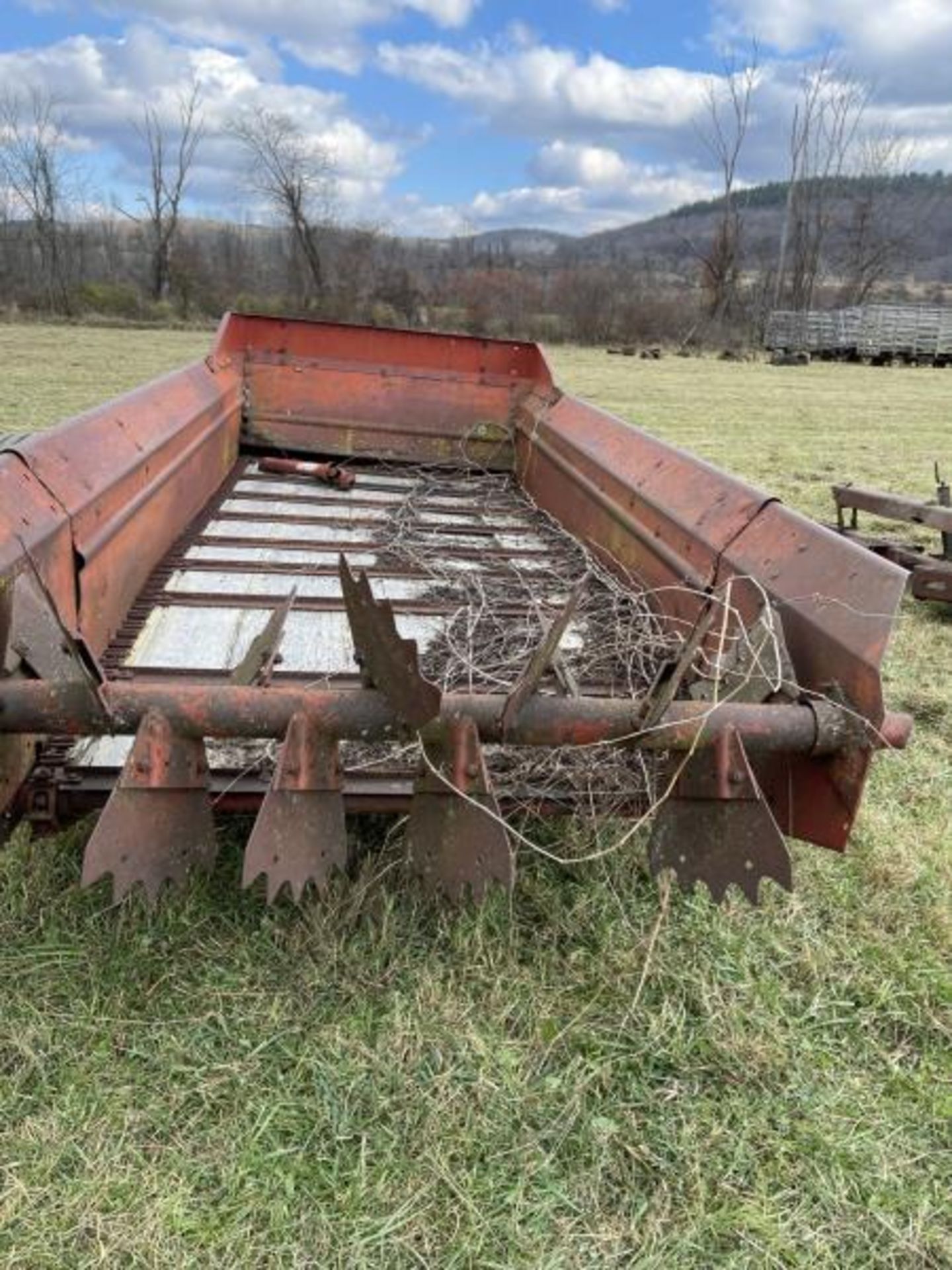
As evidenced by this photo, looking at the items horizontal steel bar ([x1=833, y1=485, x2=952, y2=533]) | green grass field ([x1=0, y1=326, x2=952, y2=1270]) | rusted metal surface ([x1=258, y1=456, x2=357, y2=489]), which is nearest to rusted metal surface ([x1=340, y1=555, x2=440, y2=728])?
green grass field ([x1=0, y1=326, x2=952, y2=1270])

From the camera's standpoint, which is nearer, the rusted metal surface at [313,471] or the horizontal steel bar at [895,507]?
the rusted metal surface at [313,471]

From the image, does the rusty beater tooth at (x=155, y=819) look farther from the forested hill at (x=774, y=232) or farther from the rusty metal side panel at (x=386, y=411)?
the forested hill at (x=774, y=232)

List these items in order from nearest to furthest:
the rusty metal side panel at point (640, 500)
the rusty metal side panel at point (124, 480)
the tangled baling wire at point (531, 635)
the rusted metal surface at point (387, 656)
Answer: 1. the rusted metal surface at point (387, 656)
2. the tangled baling wire at point (531, 635)
3. the rusty metal side panel at point (124, 480)
4. the rusty metal side panel at point (640, 500)

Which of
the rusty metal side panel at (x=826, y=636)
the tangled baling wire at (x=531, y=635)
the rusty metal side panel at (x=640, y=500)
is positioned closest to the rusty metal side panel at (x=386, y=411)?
the rusty metal side panel at (x=640, y=500)

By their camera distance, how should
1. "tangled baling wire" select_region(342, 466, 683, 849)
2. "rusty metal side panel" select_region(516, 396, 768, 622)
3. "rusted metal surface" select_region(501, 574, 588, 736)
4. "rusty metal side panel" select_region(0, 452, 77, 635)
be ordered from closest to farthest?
"rusted metal surface" select_region(501, 574, 588, 736), "rusty metal side panel" select_region(0, 452, 77, 635), "tangled baling wire" select_region(342, 466, 683, 849), "rusty metal side panel" select_region(516, 396, 768, 622)

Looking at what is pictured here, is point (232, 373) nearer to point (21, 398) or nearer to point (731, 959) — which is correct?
point (731, 959)

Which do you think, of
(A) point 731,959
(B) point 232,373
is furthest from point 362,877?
(B) point 232,373

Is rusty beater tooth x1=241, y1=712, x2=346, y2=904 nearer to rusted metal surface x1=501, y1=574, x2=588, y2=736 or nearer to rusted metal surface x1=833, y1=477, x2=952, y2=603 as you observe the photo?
rusted metal surface x1=501, y1=574, x2=588, y2=736

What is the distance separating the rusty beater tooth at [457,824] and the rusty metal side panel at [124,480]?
101 cm

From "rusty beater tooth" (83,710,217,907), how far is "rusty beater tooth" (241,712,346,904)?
0.14m

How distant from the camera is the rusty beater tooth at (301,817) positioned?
1.76 meters

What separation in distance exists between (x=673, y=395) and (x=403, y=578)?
14.8 metres

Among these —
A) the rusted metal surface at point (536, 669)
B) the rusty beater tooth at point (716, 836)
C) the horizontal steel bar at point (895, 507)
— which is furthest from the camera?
the horizontal steel bar at point (895, 507)

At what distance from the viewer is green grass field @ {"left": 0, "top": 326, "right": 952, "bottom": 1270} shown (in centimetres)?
162
